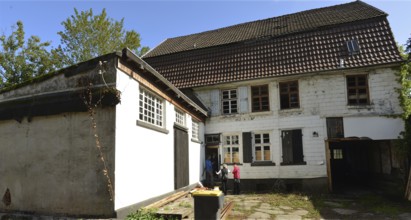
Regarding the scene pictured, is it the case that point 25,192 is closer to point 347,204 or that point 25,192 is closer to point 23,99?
point 23,99

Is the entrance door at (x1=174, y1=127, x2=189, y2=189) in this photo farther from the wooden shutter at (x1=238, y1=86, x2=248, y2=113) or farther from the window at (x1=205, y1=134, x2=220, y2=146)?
the wooden shutter at (x1=238, y1=86, x2=248, y2=113)

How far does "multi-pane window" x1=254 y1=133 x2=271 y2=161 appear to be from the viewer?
51.5 ft

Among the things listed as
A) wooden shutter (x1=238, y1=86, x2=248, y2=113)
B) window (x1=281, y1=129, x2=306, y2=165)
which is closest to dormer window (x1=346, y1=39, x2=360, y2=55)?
window (x1=281, y1=129, x2=306, y2=165)

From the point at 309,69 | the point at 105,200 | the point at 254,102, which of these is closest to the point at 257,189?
the point at 254,102

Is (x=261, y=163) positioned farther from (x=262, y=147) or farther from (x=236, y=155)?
(x=236, y=155)

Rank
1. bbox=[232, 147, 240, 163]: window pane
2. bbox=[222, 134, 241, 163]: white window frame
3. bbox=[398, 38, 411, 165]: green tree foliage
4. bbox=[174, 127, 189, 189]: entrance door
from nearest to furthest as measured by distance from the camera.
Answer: bbox=[174, 127, 189, 189]: entrance door, bbox=[398, 38, 411, 165]: green tree foliage, bbox=[232, 147, 240, 163]: window pane, bbox=[222, 134, 241, 163]: white window frame

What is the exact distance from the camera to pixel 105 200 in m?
7.05

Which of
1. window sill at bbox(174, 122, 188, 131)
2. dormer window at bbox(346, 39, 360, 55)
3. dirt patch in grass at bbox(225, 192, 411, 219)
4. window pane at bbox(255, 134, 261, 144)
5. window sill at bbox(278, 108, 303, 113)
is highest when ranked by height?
dormer window at bbox(346, 39, 360, 55)

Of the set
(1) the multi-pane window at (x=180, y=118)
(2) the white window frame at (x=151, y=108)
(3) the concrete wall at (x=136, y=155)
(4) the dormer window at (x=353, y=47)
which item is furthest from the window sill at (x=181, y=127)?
(4) the dormer window at (x=353, y=47)

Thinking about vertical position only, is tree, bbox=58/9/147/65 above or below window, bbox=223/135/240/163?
above

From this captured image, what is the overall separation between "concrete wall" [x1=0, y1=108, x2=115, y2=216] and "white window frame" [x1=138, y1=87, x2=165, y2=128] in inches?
65.2

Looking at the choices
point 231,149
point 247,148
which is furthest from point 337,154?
point 231,149

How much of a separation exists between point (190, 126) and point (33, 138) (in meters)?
7.18

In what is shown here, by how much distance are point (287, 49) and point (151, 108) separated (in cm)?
1000
